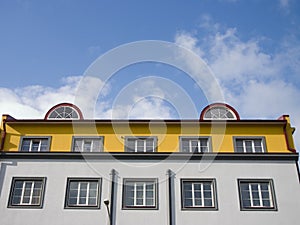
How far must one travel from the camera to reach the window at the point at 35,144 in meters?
23.2

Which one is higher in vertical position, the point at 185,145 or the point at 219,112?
the point at 219,112

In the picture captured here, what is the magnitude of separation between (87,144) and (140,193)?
15.3ft

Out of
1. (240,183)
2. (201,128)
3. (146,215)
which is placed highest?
(201,128)

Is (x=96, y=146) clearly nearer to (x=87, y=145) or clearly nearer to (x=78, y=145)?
(x=87, y=145)

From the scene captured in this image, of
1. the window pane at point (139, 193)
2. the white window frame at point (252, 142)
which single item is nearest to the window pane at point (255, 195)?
the white window frame at point (252, 142)

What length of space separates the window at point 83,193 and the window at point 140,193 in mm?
1638

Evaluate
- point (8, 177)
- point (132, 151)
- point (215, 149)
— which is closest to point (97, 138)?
point (132, 151)

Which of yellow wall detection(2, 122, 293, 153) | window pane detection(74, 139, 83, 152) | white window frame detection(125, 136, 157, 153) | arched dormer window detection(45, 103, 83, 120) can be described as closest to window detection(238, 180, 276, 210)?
yellow wall detection(2, 122, 293, 153)

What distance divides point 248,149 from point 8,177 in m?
14.5

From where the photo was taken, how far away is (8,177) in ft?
72.6

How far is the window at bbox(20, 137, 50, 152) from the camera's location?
23.2m

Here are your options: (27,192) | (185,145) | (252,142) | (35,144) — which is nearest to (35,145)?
(35,144)

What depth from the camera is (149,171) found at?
22.2m

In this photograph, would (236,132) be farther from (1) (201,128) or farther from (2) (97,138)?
(2) (97,138)
